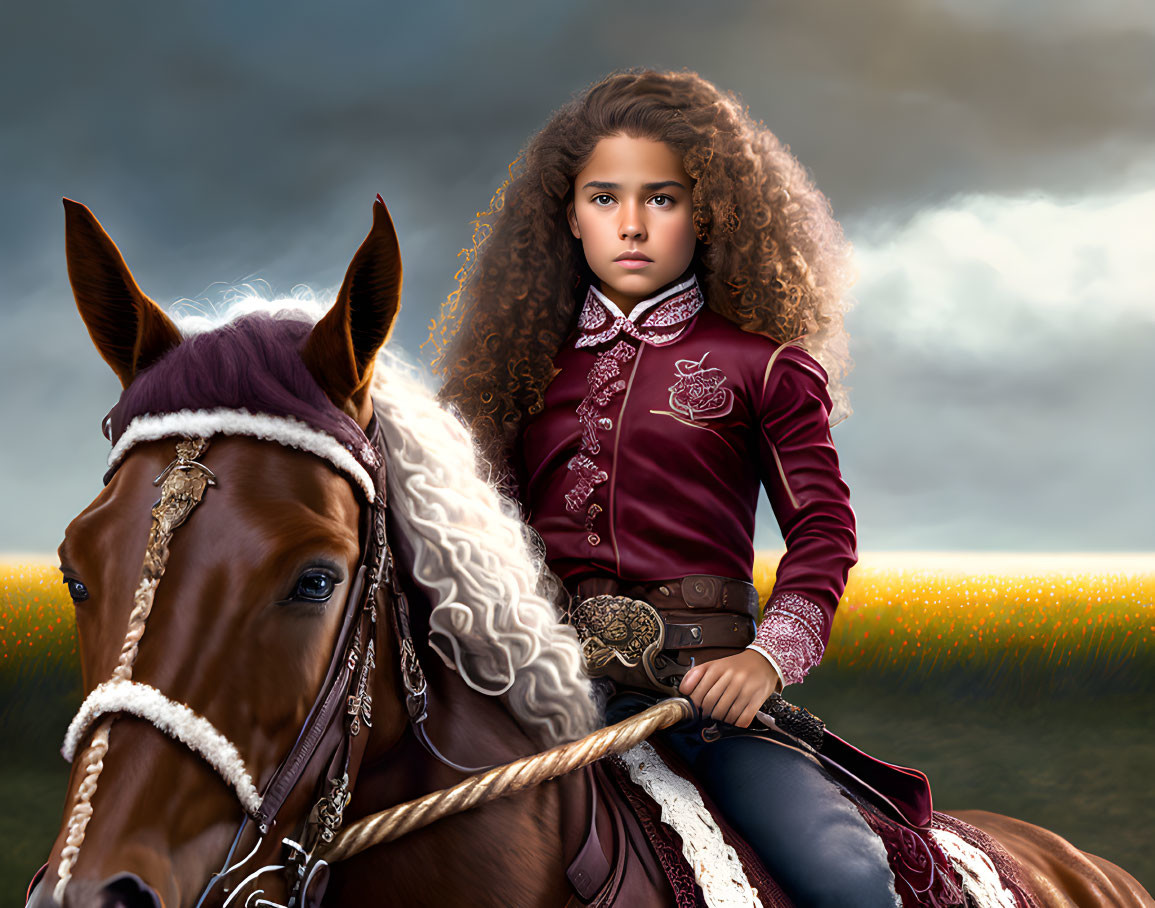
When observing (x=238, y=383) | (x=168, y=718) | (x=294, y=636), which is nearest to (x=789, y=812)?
(x=294, y=636)

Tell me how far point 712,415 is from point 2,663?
16.0 ft

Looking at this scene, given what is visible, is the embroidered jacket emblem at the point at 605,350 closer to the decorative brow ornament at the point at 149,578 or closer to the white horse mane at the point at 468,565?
the white horse mane at the point at 468,565

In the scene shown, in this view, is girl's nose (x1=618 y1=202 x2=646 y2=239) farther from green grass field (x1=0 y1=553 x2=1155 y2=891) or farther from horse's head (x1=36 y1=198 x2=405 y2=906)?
green grass field (x1=0 y1=553 x2=1155 y2=891)

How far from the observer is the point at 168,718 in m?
1.11

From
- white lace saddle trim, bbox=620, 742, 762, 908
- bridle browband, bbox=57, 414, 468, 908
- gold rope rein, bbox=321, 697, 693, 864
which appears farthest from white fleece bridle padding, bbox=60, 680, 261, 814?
white lace saddle trim, bbox=620, 742, 762, 908

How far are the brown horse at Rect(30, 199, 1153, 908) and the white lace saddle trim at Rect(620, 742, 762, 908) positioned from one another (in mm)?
85

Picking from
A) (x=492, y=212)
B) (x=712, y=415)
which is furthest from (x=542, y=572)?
(x=492, y=212)

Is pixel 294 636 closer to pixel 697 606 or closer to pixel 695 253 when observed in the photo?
pixel 697 606

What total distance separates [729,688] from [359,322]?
3.28ft

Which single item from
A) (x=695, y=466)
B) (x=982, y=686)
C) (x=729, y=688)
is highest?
(x=695, y=466)

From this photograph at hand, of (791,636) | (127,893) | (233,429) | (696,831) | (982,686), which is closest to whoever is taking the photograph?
(127,893)

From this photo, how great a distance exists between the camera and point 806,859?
5.49ft

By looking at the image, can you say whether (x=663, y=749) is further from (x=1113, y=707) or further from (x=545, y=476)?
(x=1113, y=707)

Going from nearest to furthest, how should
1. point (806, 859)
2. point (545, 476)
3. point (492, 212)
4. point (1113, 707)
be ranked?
point (806, 859)
point (545, 476)
point (492, 212)
point (1113, 707)
